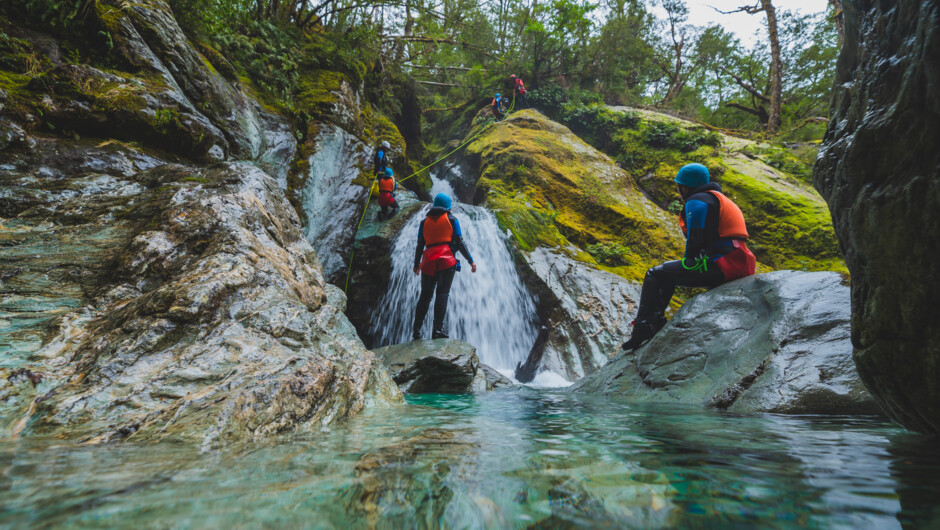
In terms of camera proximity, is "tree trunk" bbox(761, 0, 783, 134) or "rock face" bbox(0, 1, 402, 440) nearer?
"rock face" bbox(0, 1, 402, 440)

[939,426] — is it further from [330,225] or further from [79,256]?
[330,225]

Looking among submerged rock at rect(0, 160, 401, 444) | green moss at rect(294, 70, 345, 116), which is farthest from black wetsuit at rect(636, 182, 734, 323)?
green moss at rect(294, 70, 345, 116)

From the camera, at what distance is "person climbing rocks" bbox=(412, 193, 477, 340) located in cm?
628

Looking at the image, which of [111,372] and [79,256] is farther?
[79,256]

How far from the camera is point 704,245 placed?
4465 millimetres

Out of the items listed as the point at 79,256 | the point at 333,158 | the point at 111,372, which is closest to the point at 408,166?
the point at 333,158

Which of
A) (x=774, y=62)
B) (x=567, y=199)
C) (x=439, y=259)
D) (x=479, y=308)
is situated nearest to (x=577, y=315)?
(x=479, y=308)

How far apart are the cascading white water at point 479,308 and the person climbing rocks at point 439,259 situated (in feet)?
6.18

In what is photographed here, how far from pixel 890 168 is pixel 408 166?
12722 millimetres

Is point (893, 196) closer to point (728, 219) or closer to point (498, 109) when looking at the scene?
point (728, 219)

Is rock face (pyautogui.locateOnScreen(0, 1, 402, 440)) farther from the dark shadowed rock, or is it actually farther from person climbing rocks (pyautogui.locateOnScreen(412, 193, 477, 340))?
the dark shadowed rock

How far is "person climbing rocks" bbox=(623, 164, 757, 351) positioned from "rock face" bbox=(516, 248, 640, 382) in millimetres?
2854

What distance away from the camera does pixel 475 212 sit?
10062 mm

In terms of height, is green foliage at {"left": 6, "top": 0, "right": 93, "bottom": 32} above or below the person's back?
below
